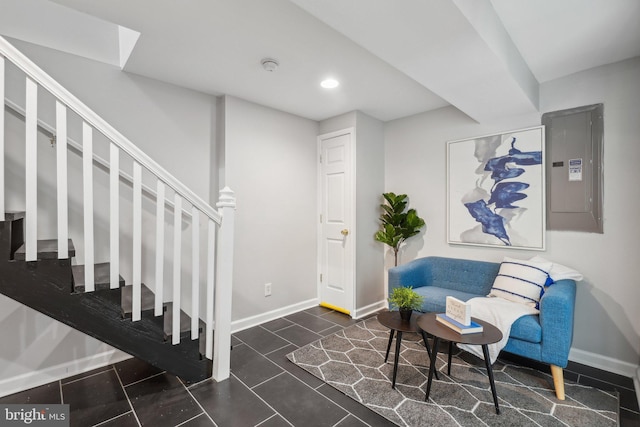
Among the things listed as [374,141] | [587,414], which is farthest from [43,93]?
[587,414]

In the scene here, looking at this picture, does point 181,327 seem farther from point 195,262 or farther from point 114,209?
point 114,209

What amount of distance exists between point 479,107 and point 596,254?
154 cm

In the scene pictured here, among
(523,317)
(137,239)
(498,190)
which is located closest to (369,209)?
(498,190)

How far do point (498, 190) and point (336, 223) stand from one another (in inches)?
69.2

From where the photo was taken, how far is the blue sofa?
204 cm

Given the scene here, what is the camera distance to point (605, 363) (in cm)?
245

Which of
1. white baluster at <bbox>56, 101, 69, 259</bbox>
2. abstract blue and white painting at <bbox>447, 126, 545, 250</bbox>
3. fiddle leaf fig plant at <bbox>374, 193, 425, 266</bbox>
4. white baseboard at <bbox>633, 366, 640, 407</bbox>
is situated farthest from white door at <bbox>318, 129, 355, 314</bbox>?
white baluster at <bbox>56, 101, 69, 259</bbox>

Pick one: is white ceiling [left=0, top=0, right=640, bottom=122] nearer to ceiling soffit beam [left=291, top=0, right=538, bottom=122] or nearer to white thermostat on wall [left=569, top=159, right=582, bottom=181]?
ceiling soffit beam [left=291, top=0, right=538, bottom=122]

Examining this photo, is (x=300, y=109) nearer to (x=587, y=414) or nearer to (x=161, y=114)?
(x=161, y=114)

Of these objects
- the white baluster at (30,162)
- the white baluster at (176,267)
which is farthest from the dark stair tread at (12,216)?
the white baluster at (176,267)

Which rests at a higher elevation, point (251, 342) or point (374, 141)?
point (374, 141)

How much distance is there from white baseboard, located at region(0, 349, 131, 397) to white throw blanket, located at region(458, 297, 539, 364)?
2.74m

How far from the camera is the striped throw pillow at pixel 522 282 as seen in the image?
8.04ft

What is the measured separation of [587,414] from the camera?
1879 mm
